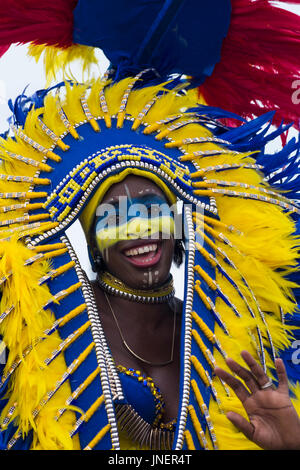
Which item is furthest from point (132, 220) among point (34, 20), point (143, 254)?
point (34, 20)

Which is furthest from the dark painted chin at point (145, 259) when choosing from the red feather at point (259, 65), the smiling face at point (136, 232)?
the red feather at point (259, 65)

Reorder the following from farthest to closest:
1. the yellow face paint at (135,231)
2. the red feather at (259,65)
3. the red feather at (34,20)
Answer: the red feather at (259,65)
the red feather at (34,20)
the yellow face paint at (135,231)

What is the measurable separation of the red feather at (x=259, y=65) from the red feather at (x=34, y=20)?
2.47 feet

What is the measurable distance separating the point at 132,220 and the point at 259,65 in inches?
43.1

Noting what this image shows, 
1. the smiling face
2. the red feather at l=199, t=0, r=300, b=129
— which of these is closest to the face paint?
the smiling face

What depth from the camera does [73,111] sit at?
3375mm

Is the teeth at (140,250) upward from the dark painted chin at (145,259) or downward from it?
upward

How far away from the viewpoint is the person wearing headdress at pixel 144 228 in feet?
9.68

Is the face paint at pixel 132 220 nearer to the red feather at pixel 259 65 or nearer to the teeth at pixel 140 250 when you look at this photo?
the teeth at pixel 140 250

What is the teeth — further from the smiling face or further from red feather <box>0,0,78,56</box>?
red feather <box>0,0,78,56</box>

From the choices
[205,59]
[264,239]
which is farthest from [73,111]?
[264,239]

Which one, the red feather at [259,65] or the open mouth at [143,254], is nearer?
the open mouth at [143,254]

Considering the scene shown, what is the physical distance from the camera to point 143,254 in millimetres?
3174
